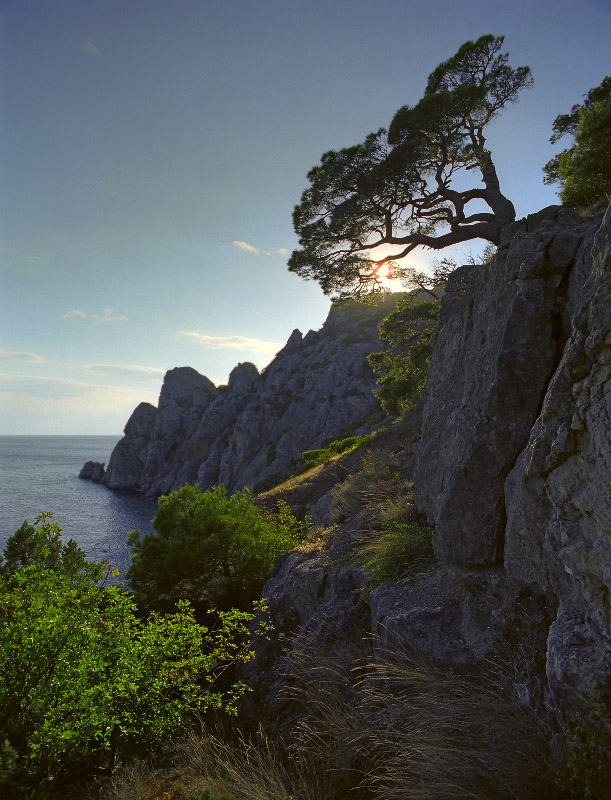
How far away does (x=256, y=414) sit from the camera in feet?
237

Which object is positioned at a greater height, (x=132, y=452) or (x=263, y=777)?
(x=263, y=777)

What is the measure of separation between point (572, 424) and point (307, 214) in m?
13.1

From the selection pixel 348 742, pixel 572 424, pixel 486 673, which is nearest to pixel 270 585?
pixel 348 742

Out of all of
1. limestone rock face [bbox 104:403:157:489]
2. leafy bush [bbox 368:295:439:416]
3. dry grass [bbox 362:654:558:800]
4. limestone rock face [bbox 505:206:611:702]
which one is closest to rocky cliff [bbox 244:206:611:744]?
limestone rock face [bbox 505:206:611:702]

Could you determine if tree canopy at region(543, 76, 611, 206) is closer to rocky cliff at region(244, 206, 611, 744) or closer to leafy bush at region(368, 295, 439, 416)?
rocky cliff at region(244, 206, 611, 744)

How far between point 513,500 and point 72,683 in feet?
18.9

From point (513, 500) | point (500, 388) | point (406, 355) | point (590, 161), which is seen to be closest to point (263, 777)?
point (513, 500)

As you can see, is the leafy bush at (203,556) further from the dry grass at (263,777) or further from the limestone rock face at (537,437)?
the limestone rock face at (537,437)

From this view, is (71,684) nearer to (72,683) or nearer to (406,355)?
(72,683)

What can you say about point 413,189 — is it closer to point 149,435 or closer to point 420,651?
point 420,651

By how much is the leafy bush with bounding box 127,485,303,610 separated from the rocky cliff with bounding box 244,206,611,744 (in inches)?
199

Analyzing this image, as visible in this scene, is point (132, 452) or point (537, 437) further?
point (132, 452)

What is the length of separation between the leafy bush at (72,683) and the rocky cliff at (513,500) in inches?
81.0

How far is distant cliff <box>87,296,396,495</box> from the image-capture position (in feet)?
208
